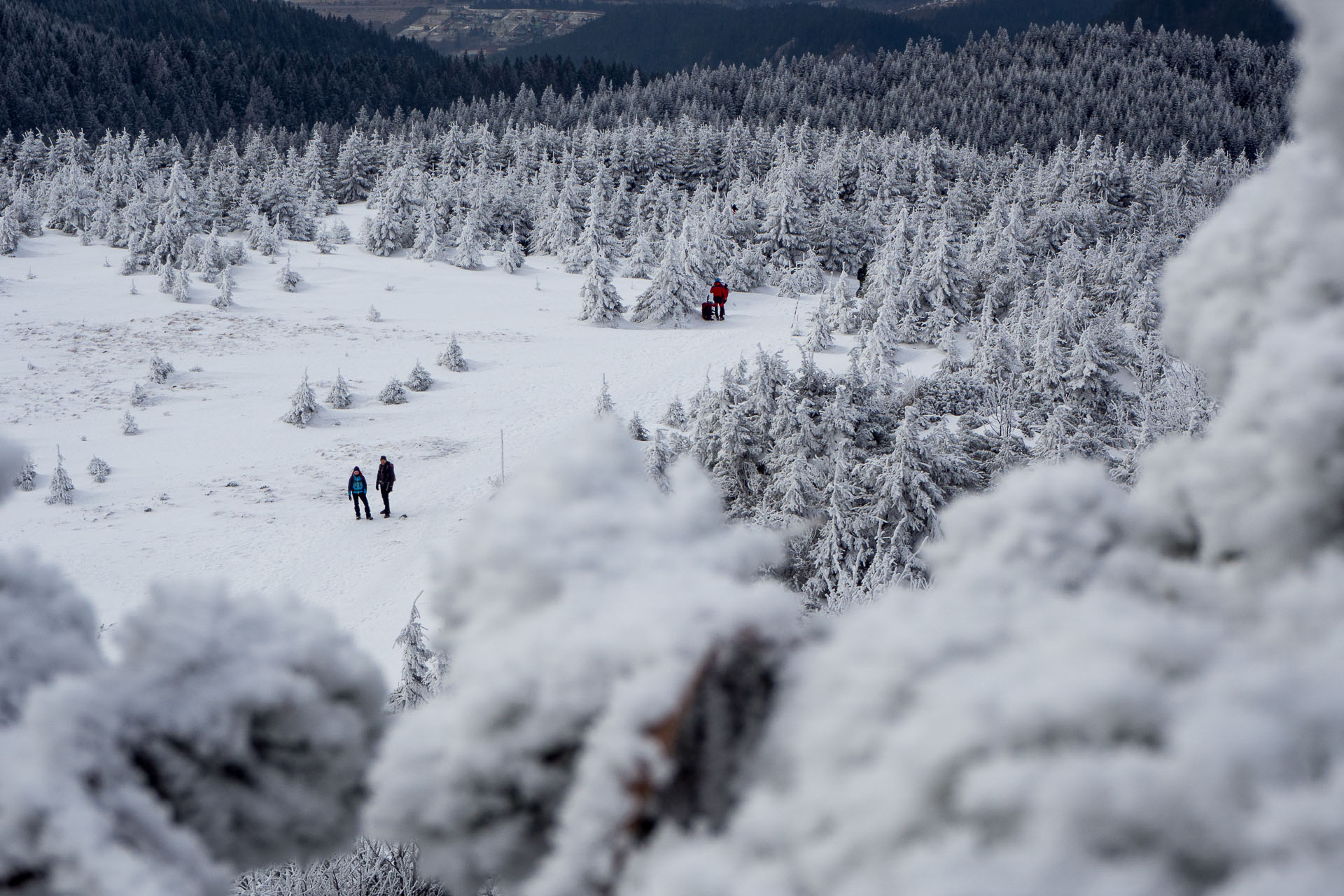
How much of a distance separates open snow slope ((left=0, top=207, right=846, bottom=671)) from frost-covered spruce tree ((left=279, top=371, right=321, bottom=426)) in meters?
0.32

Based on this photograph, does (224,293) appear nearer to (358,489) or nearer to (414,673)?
(358,489)

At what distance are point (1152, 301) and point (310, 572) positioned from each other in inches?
948

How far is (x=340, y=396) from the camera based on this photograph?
Result: 19.9 meters

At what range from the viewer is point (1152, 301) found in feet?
83.8

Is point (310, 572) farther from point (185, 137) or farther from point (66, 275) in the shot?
point (185, 137)

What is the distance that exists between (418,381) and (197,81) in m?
84.5

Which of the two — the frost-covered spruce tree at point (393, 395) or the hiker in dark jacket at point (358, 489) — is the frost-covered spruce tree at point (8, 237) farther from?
the hiker in dark jacket at point (358, 489)

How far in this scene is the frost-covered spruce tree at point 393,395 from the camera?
20297mm

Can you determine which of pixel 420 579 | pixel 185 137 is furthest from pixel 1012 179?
pixel 185 137

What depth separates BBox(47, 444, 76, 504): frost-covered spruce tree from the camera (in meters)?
15.0

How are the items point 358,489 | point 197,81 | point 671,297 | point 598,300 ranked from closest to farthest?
point 358,489
point 598,300
point 671,297
point 197,81

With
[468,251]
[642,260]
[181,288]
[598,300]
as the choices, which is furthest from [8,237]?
[642,260]

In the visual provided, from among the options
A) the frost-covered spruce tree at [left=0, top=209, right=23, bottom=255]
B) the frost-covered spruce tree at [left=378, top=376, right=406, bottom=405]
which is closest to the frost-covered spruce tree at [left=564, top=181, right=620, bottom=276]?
the frost-covered spruce tree at [left=378, top=376, right=406, bottom=405]

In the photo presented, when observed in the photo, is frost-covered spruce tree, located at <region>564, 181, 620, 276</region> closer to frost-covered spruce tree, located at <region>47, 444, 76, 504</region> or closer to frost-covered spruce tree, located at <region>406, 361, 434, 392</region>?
frost-covered spruce tree, located at <region>406, 361, 434, 392</region>
